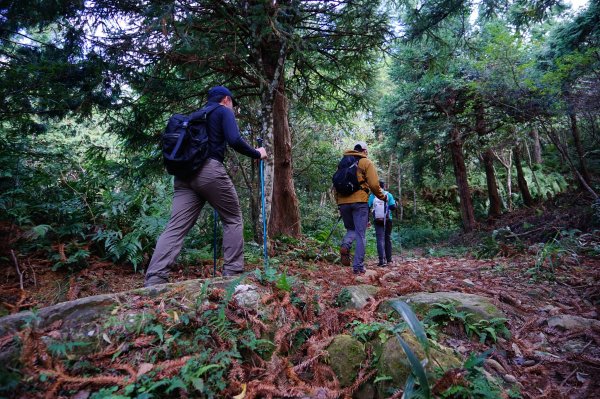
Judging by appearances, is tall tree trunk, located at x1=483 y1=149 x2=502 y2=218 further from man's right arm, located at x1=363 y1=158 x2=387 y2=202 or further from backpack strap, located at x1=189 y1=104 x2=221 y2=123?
backpack strap, located at x1=189 y1=104 x2=221 y2=123

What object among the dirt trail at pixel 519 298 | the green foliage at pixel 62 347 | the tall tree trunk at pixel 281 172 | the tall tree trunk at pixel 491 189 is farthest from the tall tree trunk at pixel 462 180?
the green foliage at pixel 62 347

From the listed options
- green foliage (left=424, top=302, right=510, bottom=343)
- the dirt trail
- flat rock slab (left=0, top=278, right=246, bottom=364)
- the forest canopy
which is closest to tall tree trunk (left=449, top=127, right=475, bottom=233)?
the forest canopy

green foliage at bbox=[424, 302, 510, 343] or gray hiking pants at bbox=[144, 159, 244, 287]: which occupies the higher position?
gray hiking pants at bbox=[144, 159, 244, 287]

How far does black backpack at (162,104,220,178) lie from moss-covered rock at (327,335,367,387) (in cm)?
225

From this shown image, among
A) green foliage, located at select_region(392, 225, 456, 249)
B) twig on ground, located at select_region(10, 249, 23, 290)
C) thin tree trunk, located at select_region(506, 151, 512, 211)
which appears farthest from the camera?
thin tree trunk, located at select_region(506, 151, 512, 211)

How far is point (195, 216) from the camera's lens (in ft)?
12.2

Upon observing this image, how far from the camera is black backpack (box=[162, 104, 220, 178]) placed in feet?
11.3

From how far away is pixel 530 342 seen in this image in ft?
9.40

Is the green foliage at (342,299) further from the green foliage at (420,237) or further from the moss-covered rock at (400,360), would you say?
the green foliage at (420,237)

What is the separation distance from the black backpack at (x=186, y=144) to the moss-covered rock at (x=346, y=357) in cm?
225

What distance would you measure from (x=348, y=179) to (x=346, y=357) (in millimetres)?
3403

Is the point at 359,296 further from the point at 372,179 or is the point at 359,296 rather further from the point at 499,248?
the point at 499,248

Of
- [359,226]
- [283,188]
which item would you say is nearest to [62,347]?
[359,226]

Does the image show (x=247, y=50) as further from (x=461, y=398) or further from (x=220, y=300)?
(x=461, y=398)
